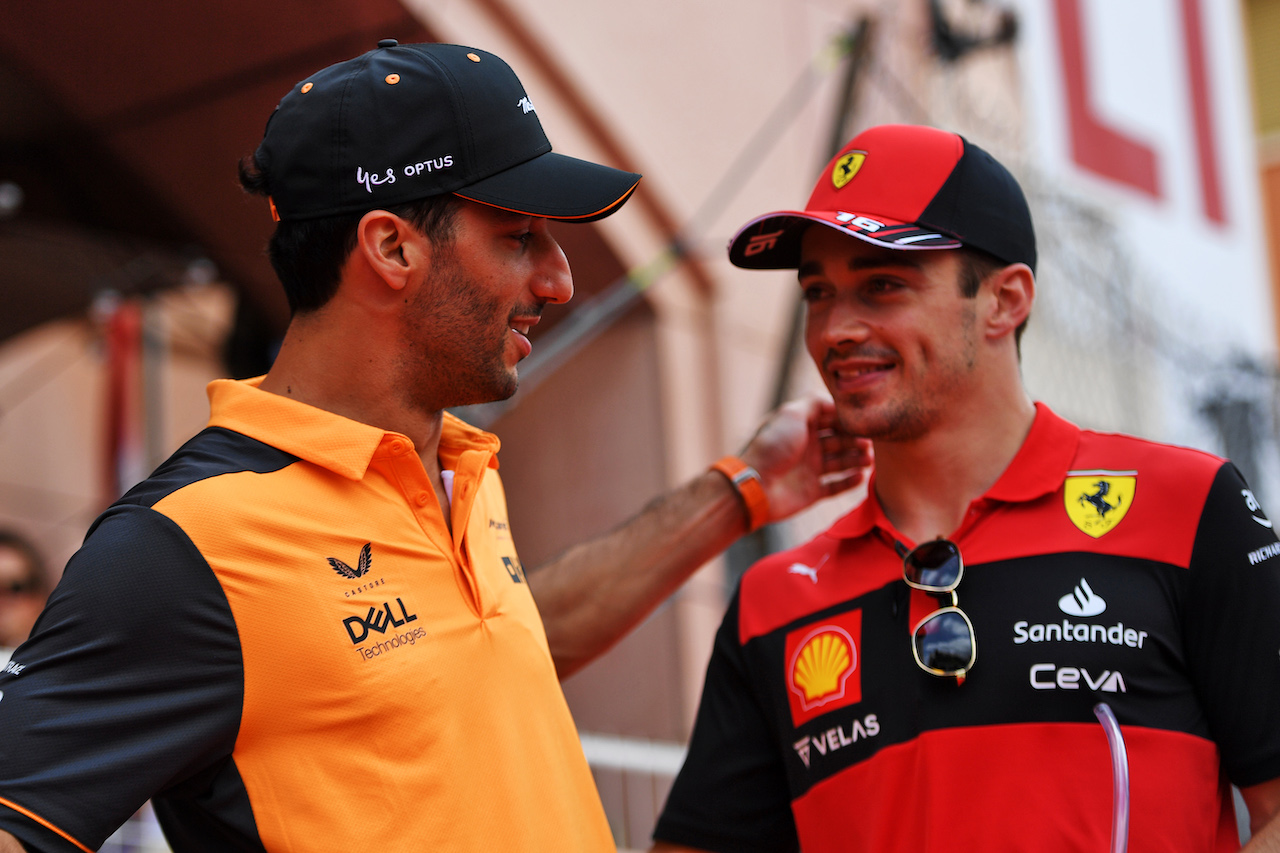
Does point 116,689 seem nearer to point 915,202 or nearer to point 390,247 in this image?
point 390,247

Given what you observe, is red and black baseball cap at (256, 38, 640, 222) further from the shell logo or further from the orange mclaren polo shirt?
the shell logo

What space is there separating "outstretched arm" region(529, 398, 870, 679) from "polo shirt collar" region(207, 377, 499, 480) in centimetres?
78

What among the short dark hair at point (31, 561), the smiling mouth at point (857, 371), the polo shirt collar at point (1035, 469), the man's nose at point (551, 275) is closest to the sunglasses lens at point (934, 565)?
the polo shirt collar at point (1035, 469)

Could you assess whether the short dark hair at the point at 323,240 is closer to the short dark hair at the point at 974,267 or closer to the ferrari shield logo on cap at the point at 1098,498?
the short dark hair at the point at 974,267

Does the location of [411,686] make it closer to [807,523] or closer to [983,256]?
[983,256]

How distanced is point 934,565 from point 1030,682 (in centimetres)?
26

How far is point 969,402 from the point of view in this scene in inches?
90.7

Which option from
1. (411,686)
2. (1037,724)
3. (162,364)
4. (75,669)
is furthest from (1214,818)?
(162,364)

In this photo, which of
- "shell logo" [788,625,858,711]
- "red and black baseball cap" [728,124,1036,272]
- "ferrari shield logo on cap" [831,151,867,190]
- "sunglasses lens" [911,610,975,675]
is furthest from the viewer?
"ferrari shield logo on cap" [831,151,867,190]

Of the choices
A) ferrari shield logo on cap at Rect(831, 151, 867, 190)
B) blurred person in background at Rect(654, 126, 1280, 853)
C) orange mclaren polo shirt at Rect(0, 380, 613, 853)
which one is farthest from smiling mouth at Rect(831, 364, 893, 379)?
orange mclaren polo shirt at Rect(0, 380, 613, 853)

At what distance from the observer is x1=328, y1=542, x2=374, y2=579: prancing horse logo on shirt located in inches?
71.8

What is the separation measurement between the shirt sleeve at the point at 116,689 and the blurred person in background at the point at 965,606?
1019mm

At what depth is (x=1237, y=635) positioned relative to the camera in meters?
1.89

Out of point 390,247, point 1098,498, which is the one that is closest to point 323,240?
point 390,247
